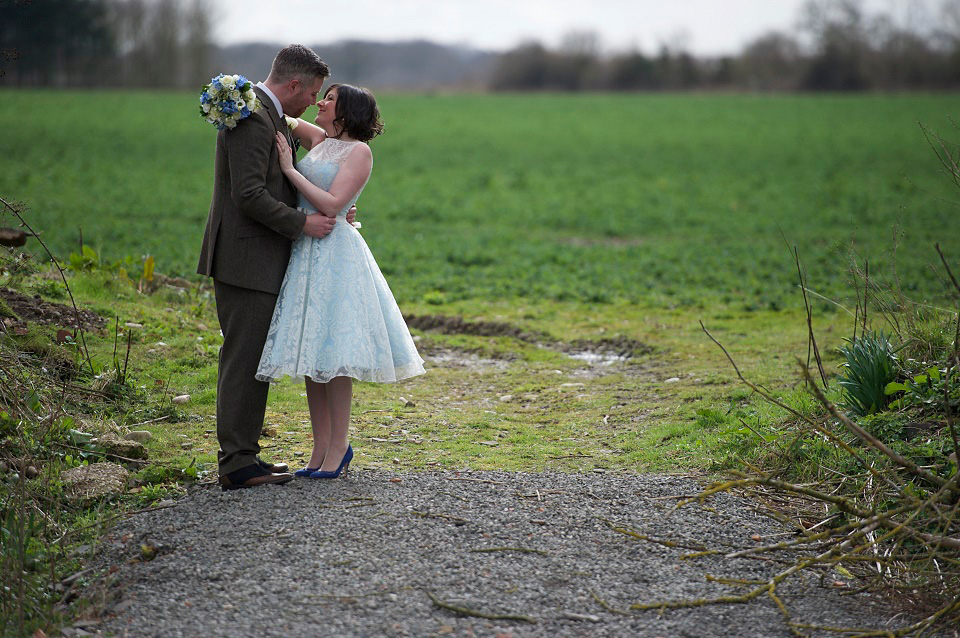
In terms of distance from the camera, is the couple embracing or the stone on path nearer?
the stone on path

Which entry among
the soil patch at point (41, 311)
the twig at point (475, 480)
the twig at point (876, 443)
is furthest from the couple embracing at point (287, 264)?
the soil patch at point (41, 311)

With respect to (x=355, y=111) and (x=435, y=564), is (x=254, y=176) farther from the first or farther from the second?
(x=435, y=564)

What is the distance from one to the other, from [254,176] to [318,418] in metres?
1.50

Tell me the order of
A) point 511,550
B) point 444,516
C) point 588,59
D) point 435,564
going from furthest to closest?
point 588,59
point 444,516
point 511,550
point 435,564

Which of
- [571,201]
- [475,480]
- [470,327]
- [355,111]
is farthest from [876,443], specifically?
[571,201]

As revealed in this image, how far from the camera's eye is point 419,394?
7.78m

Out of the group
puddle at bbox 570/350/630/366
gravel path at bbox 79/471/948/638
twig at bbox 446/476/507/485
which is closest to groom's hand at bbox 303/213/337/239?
gravel path at bbox 79/471/948/638

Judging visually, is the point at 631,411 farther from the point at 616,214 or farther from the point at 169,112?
the point at 169,112

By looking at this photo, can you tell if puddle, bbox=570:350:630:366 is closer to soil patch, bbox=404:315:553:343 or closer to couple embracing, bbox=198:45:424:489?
soil patch, bbox=404:315:553:343

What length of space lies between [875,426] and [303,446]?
12.2ft

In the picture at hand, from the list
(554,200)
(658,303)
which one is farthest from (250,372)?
(554,200)

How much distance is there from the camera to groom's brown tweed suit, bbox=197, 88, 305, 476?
16.5 ft

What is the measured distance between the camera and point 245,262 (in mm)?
5109

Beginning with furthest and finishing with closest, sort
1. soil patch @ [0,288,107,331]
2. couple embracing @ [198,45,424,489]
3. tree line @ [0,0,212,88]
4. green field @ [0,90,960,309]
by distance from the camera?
1. tree line @ [0,0,212,88]
2. green field @ [0,90,960,309]
3. soil patch @ [0,288,107,331]
4. couple embracing @ [198,45,424,489]
